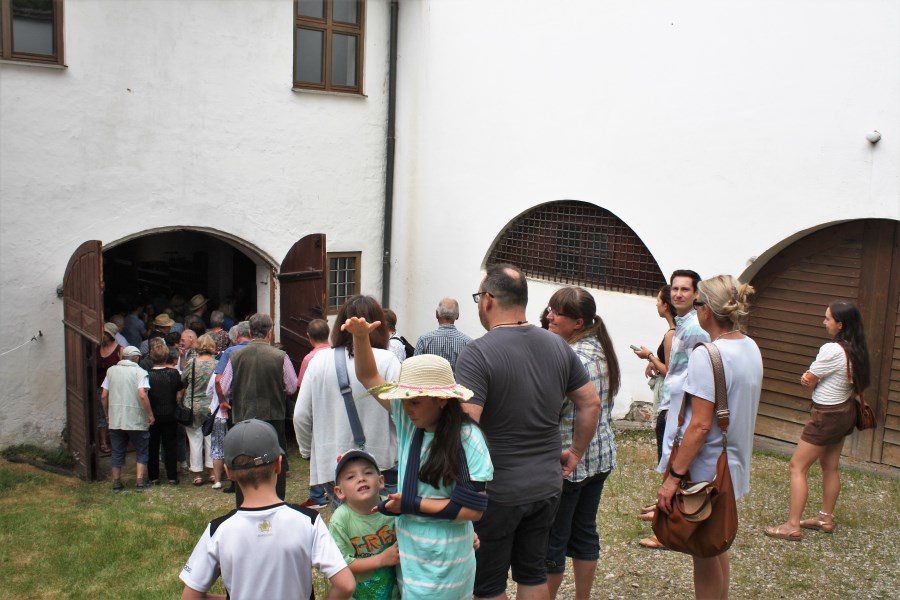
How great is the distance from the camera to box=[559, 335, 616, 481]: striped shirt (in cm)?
425

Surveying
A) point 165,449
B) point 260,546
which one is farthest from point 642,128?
point 260,546

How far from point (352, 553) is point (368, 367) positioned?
77cm

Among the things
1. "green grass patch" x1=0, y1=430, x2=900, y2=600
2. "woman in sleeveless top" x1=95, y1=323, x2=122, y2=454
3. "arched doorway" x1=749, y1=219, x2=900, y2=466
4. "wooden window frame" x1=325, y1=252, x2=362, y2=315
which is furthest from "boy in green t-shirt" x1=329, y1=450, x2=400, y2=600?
"wooden window frame" x1=325, y1=252, x2=362, y2=315

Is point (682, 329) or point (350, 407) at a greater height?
point (682, 329)

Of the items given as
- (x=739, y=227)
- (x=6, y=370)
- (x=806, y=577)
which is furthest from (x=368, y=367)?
(x=6, y=370)

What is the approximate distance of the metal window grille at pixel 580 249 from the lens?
9023 mm

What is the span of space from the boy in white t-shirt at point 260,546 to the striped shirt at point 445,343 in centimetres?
337

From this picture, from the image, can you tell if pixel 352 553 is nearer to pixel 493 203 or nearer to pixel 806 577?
pixel 806 577

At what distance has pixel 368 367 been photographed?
3.73 meters

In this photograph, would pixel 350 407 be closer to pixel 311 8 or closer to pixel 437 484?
pixel 437 484

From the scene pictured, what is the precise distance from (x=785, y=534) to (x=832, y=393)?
41.3 inches

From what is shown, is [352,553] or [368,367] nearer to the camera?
[352,553]

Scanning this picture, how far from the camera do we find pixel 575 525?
4531mm

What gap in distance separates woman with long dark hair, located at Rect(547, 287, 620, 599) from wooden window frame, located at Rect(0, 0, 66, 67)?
275 inches
